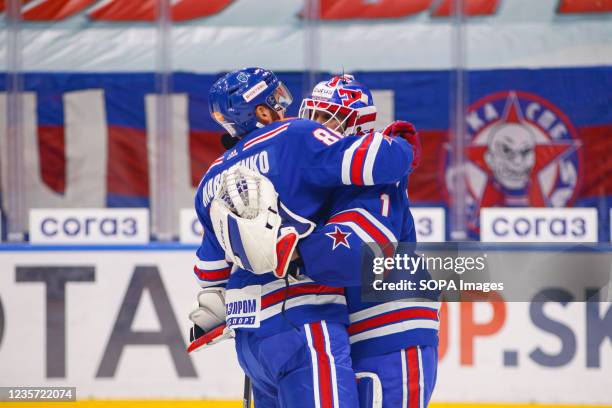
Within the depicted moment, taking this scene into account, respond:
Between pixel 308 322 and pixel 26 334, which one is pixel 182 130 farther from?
pixel 308 322

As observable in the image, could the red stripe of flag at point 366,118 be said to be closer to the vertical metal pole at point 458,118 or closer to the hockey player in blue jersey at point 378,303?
the hockey player in blue jersey at point 378,303

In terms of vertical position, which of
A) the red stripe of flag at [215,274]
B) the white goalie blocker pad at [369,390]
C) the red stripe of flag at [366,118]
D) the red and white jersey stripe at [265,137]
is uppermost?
the red stripe of flag at [366,118]

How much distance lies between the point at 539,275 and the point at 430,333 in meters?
1.64

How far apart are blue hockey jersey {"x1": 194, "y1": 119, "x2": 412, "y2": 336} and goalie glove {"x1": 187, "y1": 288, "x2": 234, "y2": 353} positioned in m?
0.16

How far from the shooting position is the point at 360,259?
A: 2170 mm

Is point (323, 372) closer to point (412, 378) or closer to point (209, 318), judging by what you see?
point (412, 378)

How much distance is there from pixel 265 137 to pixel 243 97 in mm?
121

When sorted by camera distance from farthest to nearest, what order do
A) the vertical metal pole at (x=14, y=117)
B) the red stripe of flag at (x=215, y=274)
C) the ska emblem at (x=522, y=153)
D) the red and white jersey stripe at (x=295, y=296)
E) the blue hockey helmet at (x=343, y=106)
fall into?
the ska emblem at (x=522, y=153), the vertical metal pole at (x=14, y=117), the red stripe of flag at (x=215, y=274), the blue hockey helmet at (x=343, y=106), the red and white jersey stripe at (x=295, y=296)

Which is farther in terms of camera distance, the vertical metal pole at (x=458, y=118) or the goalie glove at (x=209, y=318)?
the vertical metal pole at (x=458, y=118)

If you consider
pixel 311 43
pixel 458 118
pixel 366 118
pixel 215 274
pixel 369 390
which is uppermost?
pixel 311 43

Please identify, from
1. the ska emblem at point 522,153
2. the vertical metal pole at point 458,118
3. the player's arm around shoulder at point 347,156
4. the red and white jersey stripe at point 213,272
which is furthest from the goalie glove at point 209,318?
the ska emblem at point 522,153

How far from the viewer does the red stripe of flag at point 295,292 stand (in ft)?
7.20

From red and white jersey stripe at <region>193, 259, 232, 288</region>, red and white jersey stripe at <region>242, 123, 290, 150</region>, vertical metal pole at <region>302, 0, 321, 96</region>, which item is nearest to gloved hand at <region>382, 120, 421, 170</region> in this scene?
red and white jersey stripe at <region>242, 123, 290, 150</region>

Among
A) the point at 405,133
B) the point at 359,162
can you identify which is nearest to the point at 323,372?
the point at 359,162
